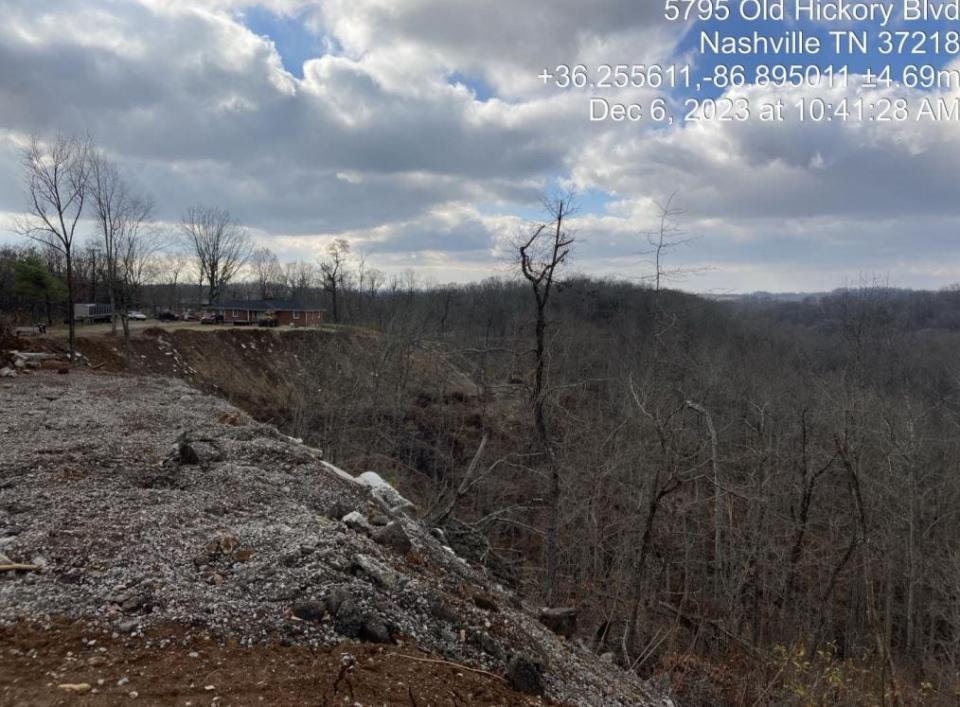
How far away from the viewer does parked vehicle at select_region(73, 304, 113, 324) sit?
32.6 m

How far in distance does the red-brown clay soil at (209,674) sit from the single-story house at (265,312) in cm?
3765

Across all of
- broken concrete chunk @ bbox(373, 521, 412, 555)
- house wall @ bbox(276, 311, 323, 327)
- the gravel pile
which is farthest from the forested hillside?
house wall @ bbox(276, 311, 323, 327)

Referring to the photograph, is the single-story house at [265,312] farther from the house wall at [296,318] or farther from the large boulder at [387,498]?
the large boulder at [387,498]

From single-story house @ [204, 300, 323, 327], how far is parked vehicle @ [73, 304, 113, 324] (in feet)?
21.8

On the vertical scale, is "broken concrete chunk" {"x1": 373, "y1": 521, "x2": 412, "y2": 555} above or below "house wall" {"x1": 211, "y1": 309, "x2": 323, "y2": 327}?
below

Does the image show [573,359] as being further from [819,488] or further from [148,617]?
[148,617]

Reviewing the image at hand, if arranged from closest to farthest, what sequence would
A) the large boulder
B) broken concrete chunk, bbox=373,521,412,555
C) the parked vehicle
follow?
broken concrete chunk, bbox=373,521,412,555
the large boulder
the parked vehicle

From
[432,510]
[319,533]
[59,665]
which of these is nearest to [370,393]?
[432,510]

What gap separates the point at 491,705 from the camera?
2.84 meters

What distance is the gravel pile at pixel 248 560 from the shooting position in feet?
10.4

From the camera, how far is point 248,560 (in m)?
3.73

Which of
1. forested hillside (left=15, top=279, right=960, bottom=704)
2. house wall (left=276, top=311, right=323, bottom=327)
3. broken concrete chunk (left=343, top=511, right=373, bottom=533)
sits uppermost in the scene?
house wall (left=276, top=311, right=323, bottom=327)

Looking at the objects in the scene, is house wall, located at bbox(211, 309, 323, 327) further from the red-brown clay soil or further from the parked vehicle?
the red-brown clay soil

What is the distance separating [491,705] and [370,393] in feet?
59.0
